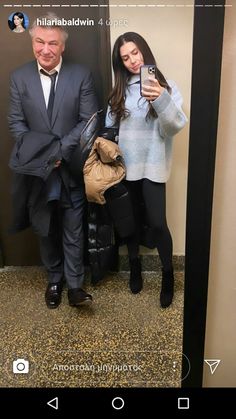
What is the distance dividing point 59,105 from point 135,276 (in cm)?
34

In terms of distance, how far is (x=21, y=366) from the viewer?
2.14ft

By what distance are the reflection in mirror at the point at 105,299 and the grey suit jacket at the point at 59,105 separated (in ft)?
0.05

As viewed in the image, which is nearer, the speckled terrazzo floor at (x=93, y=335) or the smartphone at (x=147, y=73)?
the smartphone at (x=147, y=73)

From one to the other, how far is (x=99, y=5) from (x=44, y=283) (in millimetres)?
519

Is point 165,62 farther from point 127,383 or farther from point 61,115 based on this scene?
point 127,383

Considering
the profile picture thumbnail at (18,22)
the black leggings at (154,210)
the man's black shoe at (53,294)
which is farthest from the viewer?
the man's black shoe at (53,294)

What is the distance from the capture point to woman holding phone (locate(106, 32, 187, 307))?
54 centimetres

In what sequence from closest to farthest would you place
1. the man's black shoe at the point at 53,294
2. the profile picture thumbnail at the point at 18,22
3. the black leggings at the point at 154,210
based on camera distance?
the profile picture thumbnail at the point at 18,22 < the black leggings at the point at 154,210 < the man's black shoe at the point at 53,294

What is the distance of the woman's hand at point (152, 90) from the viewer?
542 mm

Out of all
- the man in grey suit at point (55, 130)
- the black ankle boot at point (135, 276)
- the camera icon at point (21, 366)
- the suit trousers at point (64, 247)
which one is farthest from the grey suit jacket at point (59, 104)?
the camera icon at point (21, 366)

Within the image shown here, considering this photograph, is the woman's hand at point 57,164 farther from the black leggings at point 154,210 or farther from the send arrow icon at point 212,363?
the send arrow icon at point 212,363
